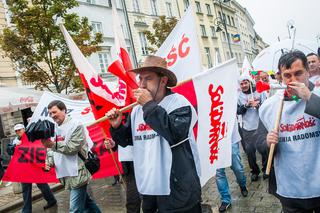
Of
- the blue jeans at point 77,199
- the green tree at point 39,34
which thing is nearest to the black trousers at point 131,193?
the blue jeans at point 77,199

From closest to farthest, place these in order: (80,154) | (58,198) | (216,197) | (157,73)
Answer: (157,73) < (80,154) < (216,197) < (58,198)

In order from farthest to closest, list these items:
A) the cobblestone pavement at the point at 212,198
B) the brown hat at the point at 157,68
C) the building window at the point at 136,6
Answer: the building window at the point at 136,6
the cobblestone pavement at the point at 212,198
the brown hat at the point at 157,68

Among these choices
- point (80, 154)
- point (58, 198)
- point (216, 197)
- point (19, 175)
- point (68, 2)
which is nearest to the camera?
point (80, 154)

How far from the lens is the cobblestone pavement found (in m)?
4.41

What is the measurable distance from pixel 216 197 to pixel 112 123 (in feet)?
10.3

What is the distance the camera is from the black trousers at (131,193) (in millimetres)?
3941

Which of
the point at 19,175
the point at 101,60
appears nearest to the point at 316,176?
the point at 19,175

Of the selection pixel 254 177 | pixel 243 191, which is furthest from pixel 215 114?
pixel 254 177

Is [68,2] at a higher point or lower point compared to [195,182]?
higher

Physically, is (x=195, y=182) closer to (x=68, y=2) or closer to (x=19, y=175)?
(x=19, y=175)

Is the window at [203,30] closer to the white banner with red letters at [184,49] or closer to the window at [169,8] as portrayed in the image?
the window at [169,8]

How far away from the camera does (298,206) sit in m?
2.38

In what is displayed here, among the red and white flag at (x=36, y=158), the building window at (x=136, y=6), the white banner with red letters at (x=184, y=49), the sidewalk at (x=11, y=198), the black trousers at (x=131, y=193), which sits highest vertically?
the building window at (x=136, y=6)

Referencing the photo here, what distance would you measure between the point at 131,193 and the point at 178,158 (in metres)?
1.70
